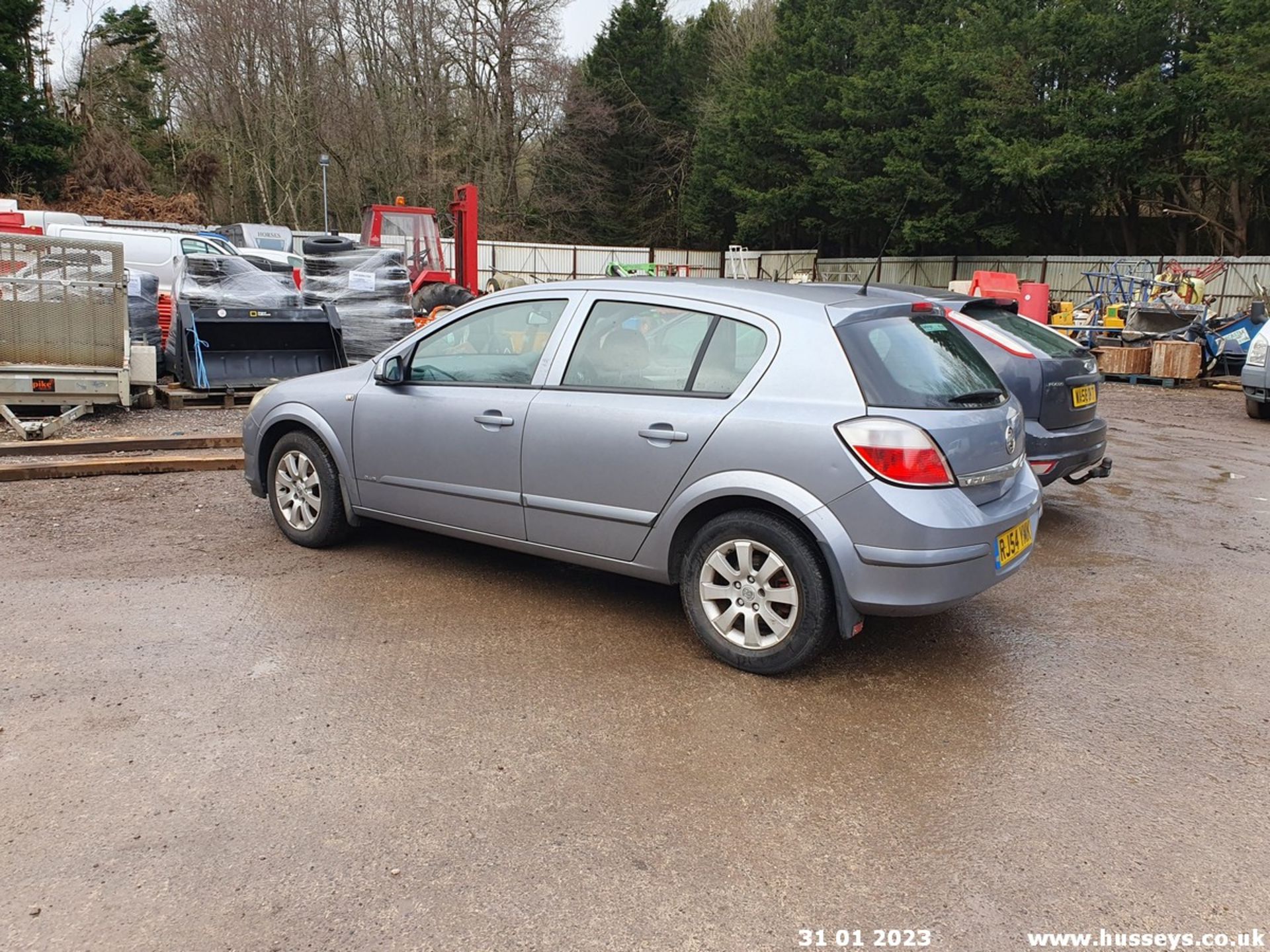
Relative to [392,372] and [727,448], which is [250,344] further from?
[727,448]

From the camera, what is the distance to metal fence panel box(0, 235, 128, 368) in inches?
347

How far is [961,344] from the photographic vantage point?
4410 millimetres

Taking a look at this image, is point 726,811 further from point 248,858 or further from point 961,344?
point 961,344

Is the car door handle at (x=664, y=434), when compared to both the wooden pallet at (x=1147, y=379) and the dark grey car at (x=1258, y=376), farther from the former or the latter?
the wooden pallet at (x=1147, y=379)

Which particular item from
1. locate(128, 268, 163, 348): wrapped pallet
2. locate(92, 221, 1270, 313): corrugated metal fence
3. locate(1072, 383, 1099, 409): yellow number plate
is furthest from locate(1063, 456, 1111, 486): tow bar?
locate(92, 221, 1270, 313): corrugated metal fence

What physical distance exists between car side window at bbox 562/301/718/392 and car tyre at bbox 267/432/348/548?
179 centimetres

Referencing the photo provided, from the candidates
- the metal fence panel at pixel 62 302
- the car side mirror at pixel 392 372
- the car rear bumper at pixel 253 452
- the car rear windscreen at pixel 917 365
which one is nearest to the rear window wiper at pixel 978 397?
the car rear windscreen at pixel 917 365

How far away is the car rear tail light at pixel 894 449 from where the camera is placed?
3637mm

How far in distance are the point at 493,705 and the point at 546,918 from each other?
1.26m

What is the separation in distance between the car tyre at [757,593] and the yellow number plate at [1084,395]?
3276mm

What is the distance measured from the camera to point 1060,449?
19.8 ft

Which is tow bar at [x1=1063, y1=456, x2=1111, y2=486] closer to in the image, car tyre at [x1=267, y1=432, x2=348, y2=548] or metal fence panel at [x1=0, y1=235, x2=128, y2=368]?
car tyre at [x1=267, y1=432, x2=348, y2=548]

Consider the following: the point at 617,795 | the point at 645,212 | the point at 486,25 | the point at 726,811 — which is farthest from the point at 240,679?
the point at 645,212

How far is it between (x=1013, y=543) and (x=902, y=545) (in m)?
0.73
